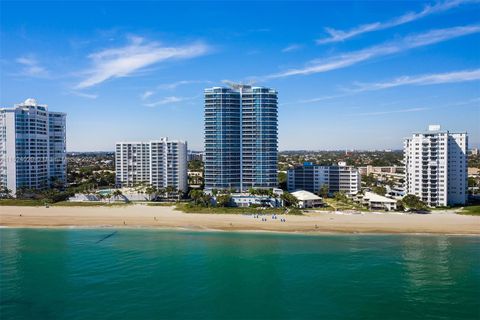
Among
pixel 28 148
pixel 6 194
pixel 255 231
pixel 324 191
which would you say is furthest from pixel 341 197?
pixel 6 194

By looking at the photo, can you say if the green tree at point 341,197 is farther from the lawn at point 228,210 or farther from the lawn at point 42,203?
the lawn at point 42,203

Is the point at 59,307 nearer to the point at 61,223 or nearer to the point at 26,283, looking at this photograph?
the point at 26,283

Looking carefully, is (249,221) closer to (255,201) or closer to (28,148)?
(255,201)

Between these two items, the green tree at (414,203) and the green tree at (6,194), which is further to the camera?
the green tree at (6,194)

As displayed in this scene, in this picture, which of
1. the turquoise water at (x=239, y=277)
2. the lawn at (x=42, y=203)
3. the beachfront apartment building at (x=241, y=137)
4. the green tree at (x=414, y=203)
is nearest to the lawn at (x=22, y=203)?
the lawn at (x=42, y=203)

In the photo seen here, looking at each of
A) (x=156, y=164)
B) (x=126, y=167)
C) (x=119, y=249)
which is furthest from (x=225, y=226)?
(x=126, y=167)

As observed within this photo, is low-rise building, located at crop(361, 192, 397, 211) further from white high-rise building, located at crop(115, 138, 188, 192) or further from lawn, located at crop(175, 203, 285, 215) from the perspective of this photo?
white high-rise building, located at crop(115, 138, 188, 192)
